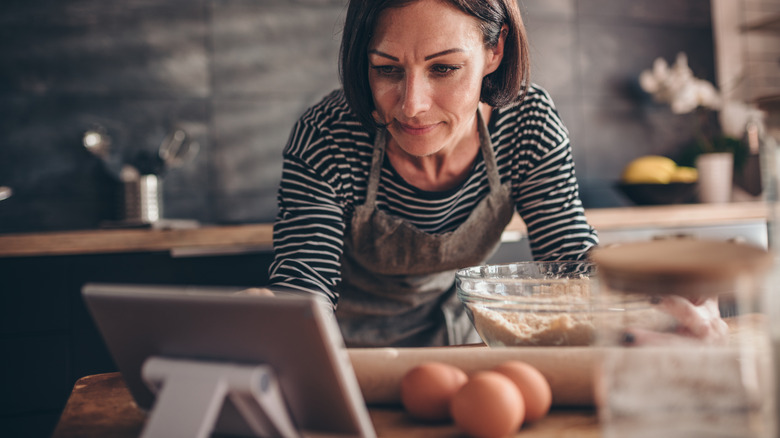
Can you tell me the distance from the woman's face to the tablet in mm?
574

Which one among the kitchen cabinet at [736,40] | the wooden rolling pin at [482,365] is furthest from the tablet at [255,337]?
the kitchen cabinet at [736,40]

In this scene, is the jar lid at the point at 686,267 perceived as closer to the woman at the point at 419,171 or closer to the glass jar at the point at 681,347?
the glass jar at the point at 681,347

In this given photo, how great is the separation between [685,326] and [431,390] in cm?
24

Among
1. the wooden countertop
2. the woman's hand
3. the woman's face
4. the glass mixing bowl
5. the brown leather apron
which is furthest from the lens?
the wooden countertop

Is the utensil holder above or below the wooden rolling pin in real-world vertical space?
above

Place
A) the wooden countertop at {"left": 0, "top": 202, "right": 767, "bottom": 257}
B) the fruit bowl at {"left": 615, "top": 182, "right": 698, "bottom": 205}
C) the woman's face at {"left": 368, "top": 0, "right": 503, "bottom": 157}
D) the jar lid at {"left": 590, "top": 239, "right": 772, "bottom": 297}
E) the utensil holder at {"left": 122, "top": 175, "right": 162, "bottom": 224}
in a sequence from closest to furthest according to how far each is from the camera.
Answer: the jar lid at {"left": 590, "top": 239, "right": 772, "bottom": 297}, the woman's face at {"left": 368, "top": 0, "right": 503, "bottom": 157}, the wooden countertop at {"left": 0, "top": 202, "right": 767, "bottom": 257}, the utensil holder at {"left": 122, "top": 175, "right": 162, "bottom": 224}, the fruit bowl at {"left": 615, "top": 182, "right": 698, "bottom": 205}

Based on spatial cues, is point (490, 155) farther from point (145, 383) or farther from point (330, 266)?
point (145, 383)

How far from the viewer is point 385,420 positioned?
0.63 meters

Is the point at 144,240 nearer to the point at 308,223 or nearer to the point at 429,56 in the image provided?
the point at 308,223

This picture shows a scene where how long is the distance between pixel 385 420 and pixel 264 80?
1888 mm

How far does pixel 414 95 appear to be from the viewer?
0.99m

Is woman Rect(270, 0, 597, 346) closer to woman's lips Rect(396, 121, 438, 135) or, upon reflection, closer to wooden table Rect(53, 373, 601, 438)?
woman's lips Rect(396, 121, 438, 135)

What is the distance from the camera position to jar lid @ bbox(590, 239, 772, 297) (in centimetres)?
43

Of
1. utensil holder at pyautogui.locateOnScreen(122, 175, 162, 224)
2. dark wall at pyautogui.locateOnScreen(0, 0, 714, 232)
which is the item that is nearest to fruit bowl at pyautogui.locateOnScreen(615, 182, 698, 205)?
dark wall at pyautogui.locateOnScreen(0, 0, 714, 232)
